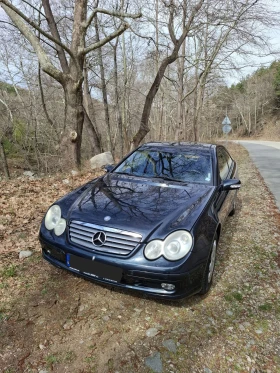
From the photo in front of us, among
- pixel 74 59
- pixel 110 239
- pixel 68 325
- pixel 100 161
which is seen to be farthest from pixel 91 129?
pixel 68 325

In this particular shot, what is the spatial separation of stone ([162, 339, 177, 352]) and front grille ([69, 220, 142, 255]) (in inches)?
32.3

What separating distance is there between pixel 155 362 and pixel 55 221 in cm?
158

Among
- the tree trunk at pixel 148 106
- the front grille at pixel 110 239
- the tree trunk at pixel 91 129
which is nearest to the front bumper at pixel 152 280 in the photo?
the front grille at pixel 110 239

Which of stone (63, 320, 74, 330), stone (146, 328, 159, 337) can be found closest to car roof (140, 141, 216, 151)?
stone (146, 328, 159, 337)

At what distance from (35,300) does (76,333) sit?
2.02ft

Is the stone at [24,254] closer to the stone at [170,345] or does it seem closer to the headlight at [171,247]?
the headlight at [171,247]

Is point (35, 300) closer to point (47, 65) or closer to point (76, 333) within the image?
point (76, 333)

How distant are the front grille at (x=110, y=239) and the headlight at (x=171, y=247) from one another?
0.14m

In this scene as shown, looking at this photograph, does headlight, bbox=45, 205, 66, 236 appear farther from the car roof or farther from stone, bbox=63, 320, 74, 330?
the car roof

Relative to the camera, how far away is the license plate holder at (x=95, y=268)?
2203mm

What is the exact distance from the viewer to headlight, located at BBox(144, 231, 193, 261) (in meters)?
2.15

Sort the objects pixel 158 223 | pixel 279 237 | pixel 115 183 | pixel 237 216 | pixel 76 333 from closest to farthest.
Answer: pixel 76 333, pixel 158 223, pixel 115 183, pixel 279 237, pixel 237 216

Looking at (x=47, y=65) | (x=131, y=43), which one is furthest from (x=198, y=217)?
(x=131, y=43)

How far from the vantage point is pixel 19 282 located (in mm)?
2764
